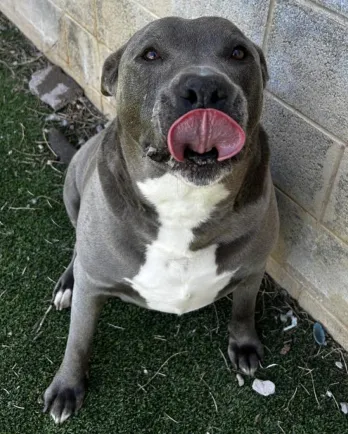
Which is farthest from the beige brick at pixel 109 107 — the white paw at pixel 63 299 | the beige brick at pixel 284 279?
the beige brick at pixel 284 279

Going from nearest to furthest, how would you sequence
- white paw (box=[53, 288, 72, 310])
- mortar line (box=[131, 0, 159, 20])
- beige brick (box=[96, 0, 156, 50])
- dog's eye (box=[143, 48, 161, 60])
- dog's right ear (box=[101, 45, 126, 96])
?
dog's eye (box=[143, 48, 161, 60]) → dog's right ear (box=[101, 45, 126, 96]) → white paw (box=[53, 288, 72, 310]) → mortar line (box=[131, 0, 159, 20]) → beige brick (box=[96, 0, 156, 50])

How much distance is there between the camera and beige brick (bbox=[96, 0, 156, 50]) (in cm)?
306

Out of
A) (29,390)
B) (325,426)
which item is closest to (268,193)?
(325,426)

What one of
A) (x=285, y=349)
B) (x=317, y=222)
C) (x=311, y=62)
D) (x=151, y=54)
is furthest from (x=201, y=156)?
(x=285, y=349)

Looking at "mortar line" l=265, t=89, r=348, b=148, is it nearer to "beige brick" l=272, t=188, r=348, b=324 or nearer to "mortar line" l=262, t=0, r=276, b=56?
"mortar line" l=262, t=0, r=276, b=56

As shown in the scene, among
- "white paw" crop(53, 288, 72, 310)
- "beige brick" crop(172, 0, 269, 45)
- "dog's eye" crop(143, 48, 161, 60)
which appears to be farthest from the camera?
"white paw" crop(53, 288, 72, 310)

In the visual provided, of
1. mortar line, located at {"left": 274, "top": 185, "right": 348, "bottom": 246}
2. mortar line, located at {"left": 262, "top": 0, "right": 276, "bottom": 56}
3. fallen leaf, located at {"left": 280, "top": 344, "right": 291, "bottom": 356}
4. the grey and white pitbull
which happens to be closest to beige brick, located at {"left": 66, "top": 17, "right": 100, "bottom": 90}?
the grey and white pitbull

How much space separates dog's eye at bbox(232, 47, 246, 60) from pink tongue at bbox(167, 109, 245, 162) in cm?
34

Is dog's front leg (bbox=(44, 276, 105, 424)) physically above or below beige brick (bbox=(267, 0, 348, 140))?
below

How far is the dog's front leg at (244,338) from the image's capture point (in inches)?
102

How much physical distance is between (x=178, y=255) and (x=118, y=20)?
1733 mm

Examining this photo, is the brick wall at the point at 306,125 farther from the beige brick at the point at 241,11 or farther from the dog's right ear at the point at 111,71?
the dog's right ear at the point at 111,71

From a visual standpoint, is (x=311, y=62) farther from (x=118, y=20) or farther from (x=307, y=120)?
(x=118, y=20)

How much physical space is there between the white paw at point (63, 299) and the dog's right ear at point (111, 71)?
1045 mm
